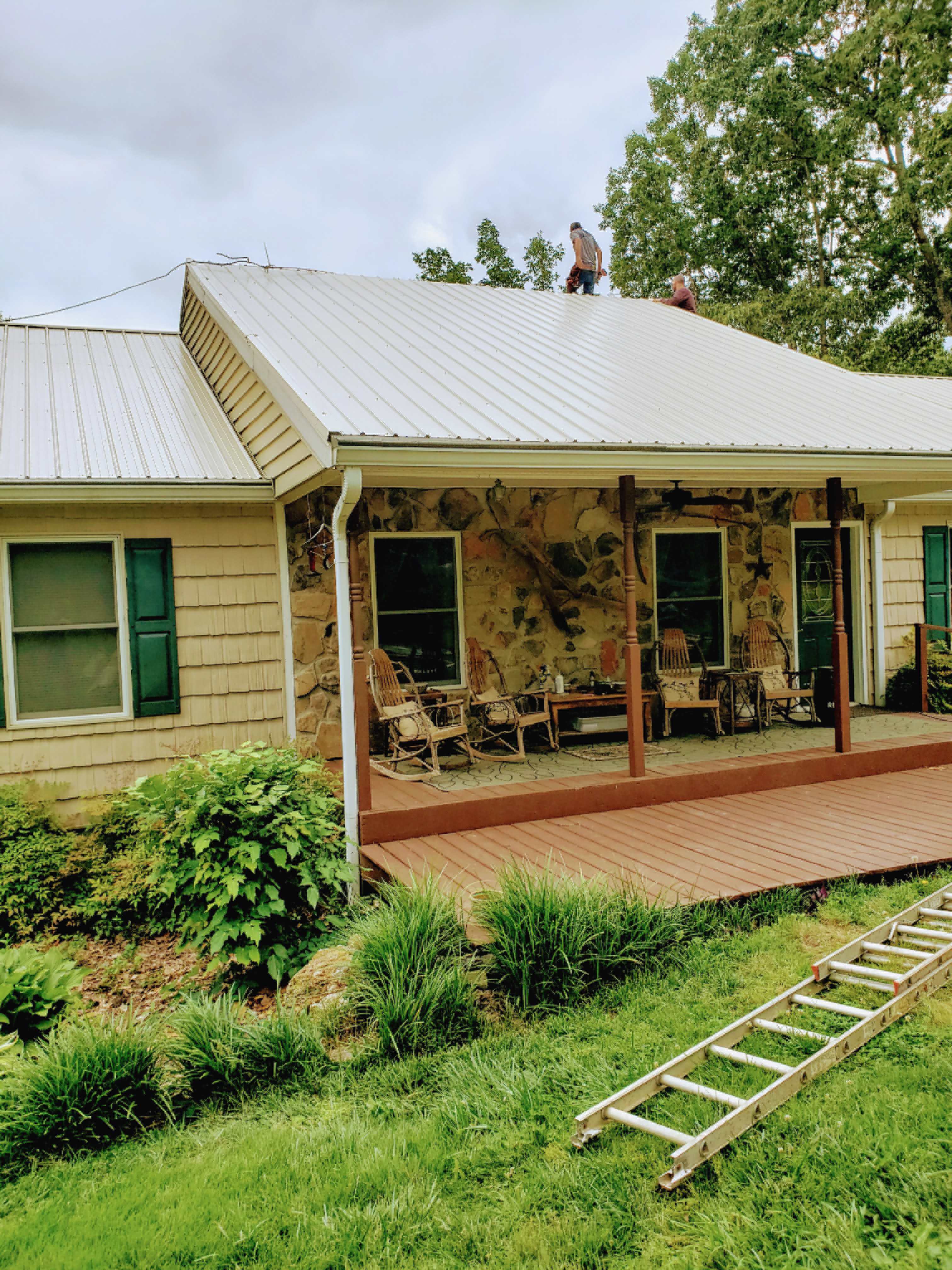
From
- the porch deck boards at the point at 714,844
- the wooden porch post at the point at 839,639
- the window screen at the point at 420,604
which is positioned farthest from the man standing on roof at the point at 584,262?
the porch deck boards at the point at 714,844

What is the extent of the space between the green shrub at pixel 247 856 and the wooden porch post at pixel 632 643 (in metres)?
2.21

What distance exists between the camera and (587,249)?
1062 centimetres

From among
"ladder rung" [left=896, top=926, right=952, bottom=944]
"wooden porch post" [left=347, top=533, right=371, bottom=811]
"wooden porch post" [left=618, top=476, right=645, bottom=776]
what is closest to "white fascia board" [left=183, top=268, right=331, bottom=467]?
"wooden porch post" [left=347, top=533, right=371, bottom=811]

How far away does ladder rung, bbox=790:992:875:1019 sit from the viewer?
311cm

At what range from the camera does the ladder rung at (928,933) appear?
12.1ft

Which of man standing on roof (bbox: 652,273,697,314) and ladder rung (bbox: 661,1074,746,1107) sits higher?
man standing on roof (bbox: 652,273,697,314)

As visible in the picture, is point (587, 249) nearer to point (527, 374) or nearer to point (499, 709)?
point (527, 374)

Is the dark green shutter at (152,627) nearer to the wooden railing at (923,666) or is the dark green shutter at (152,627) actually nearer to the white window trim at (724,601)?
the white window trim at (724,601)

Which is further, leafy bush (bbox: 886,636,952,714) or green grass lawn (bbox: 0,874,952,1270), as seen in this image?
leafy bush (bbox: 886,636,952,714)

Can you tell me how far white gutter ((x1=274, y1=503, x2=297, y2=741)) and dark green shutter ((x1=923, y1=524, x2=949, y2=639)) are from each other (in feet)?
23.5

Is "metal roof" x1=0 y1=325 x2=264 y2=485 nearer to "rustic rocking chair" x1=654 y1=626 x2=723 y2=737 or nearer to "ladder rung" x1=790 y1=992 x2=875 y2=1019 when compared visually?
"rustic rocking chair" x1=654 y1=626 x2=723 y2=737

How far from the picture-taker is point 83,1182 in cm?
279

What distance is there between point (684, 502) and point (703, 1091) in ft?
19.4

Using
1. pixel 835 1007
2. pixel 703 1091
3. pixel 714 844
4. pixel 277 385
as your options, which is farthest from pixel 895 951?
pixel 277 385
